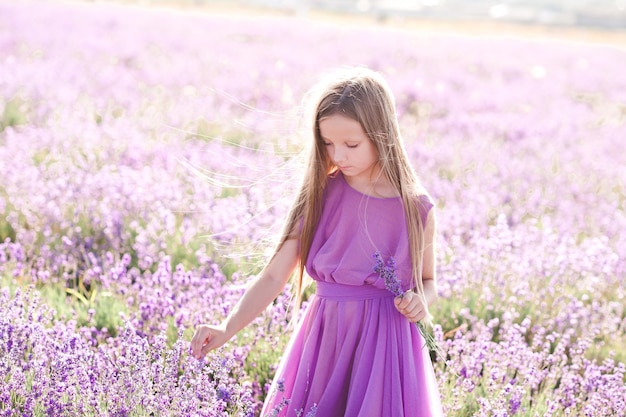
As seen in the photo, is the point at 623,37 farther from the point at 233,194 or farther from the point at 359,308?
the point at 359,308

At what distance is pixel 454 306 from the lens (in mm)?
4133

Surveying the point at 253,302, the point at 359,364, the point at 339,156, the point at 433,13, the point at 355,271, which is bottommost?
the point at 359,364

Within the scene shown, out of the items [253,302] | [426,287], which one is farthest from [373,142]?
[253,302]

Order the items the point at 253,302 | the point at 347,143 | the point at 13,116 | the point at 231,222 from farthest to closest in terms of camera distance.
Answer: the point at 13,116, the point at 231,222, the point at 253,302, the point at 347,143

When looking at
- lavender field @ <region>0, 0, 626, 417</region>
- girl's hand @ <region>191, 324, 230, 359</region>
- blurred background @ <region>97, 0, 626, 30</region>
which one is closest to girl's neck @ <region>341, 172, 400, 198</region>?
lavender field @ <region>0, 0, 626, 417</region>

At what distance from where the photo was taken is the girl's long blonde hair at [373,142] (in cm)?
279

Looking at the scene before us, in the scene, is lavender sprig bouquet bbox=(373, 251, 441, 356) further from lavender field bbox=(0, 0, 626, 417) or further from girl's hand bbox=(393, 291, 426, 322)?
lavender field bbox=(0, 0, 626, 417)

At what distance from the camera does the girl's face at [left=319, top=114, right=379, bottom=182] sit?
277 centimetres

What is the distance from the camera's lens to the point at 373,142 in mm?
2826

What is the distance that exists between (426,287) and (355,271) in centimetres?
29

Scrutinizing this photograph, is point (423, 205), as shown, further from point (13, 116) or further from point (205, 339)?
point (13, 116)

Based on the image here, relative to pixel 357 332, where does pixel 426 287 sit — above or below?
above

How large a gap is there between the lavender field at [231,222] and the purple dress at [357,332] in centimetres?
25

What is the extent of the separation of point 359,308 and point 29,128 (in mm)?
4599
